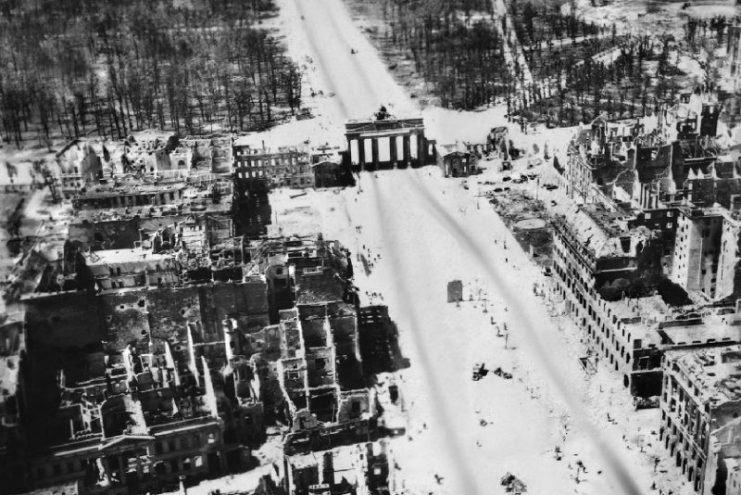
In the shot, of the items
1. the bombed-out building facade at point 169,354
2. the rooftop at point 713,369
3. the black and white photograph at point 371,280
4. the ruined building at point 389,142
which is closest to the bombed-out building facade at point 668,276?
the rooftop at point 713,369

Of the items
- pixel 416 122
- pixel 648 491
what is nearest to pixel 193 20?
pixel 416 122

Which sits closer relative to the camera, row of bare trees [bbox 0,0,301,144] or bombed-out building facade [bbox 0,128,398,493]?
bombed-out building facade [bbox 0,128,398,493]

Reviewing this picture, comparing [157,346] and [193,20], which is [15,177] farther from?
[193,20]

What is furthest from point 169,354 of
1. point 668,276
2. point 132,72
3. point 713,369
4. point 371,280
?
point 132,72

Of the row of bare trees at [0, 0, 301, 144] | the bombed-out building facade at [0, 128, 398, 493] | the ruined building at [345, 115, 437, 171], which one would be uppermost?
the row of bare trees at [0, 0, 301, 144]

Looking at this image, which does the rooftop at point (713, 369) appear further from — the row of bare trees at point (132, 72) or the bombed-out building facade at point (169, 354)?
the row of bare trees at point (132, 72)

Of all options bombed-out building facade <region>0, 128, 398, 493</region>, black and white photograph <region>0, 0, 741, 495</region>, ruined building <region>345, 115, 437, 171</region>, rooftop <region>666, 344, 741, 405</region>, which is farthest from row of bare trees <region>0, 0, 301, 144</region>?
Result: rooftop <region>666, 344, 741, 405</region>

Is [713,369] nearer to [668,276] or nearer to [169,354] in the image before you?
[668,276]

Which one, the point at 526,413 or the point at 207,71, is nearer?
the point at 526,413

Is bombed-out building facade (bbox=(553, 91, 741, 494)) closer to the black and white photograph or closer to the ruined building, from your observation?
the black and white photograph
